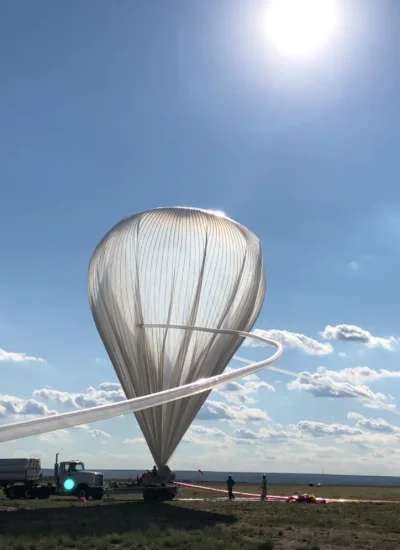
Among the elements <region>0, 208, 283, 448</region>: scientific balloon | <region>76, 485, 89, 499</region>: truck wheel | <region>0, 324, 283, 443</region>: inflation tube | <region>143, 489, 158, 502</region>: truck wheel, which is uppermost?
<region>0, 208, 283, 448</region>: scientific balloon

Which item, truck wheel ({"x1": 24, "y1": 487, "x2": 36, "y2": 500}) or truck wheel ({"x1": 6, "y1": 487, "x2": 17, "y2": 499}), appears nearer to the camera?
truck wheel ({"x1": 24, "y1": 487, "x2": 36, "y2": 500})

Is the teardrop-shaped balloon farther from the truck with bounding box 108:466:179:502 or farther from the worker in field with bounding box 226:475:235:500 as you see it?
the worker in field with bounding box 226:475:235:500

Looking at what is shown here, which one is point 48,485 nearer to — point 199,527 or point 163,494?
point 163,494

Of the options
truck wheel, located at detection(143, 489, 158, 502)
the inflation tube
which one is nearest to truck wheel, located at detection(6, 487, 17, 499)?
truck wheel, located at detection(143, 489, 158, 502)

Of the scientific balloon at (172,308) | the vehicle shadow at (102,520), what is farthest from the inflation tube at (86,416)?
the scientific balloon at (172,308)

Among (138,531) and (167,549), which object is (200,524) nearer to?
(138,531)

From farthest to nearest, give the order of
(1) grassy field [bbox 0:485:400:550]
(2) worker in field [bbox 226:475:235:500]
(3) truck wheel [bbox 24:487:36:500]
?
(3) truck wheel [bbox 24:487:36:500]
(2) worker in field [bbox 226:475:235:500]
(1) grassy field [bbox 0:485:400:550]

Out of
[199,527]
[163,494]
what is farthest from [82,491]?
[199,527]
